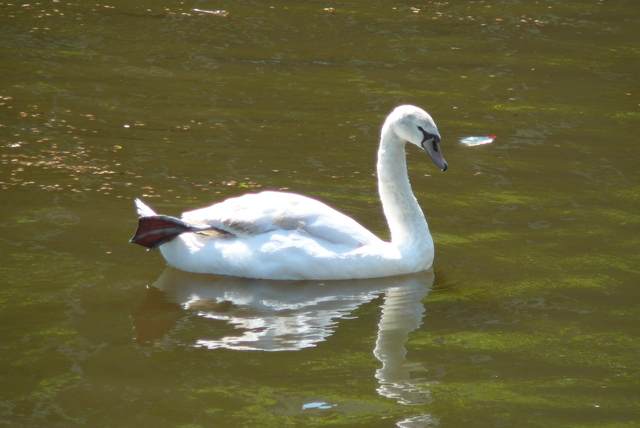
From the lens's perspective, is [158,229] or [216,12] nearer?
[158,229]

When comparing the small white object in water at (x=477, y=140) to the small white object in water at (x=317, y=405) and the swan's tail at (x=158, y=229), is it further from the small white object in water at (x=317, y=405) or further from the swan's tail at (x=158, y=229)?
the small white object in water at (x=317, y=405)

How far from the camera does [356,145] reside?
10484 mm

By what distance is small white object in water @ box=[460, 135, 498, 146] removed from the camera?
1056 centimetres

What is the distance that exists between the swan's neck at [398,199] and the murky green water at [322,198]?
325 millimetres

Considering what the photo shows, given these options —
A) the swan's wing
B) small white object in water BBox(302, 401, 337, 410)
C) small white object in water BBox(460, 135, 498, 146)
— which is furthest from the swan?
small white object in water BBox(460, 135, 498, 146)

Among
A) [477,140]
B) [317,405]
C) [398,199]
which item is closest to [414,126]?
[398,199]

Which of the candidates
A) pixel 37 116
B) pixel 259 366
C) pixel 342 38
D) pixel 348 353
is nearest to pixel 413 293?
pixel 348 353

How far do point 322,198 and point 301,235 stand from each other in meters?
1.66

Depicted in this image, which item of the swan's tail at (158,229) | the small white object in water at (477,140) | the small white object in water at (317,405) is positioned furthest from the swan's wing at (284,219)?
the small white object in water at (477,140)

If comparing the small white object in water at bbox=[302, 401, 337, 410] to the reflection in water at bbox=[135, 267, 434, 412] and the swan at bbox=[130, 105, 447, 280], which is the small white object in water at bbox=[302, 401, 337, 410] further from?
the swan at bbox=[130, 105, 447, 280]

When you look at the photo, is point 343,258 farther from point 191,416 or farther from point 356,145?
point 356,145

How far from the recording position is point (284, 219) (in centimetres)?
743

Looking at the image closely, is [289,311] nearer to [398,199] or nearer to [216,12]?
[398,199]

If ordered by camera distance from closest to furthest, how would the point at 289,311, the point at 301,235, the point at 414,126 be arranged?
1. the point at 289,311
2. the point at 301,235
3. the point at 414,126
